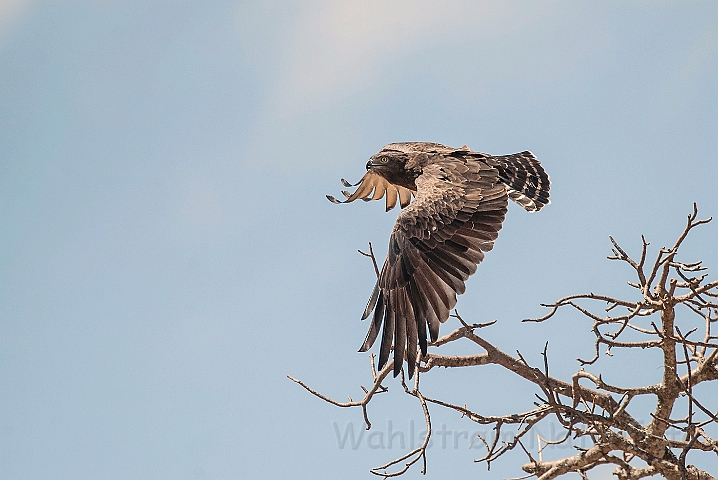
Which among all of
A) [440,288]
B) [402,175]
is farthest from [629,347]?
[402,175]

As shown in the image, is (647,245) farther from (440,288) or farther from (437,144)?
(437,144)

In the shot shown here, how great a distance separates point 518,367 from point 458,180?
225cm

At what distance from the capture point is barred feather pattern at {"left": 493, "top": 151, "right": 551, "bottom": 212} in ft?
22.6

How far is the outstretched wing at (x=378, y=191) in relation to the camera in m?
8.16

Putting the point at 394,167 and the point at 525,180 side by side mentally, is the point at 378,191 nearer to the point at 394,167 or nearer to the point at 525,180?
the point at 394,167

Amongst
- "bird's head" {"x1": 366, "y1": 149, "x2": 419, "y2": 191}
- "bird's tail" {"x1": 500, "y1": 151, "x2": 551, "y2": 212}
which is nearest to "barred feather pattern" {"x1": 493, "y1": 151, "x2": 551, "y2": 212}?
"bird's tail" {"x1": 500, "y1": 151, "x2": 551, "y2": 212}

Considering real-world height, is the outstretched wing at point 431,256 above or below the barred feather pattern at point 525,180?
below

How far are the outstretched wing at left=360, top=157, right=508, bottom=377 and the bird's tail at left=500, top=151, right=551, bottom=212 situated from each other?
0.48m

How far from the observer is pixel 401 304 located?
16.7ft

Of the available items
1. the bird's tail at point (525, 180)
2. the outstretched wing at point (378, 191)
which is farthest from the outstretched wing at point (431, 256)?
A: the outstretched wing at point (378, 191)

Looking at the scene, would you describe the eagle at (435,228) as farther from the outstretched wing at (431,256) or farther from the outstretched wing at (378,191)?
the outstretched wing at (378,191)

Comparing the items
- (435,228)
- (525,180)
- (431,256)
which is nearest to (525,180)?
Answer: (525,180)

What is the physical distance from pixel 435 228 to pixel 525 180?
1997mm

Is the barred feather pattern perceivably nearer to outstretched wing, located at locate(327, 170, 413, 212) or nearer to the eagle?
the eagle
